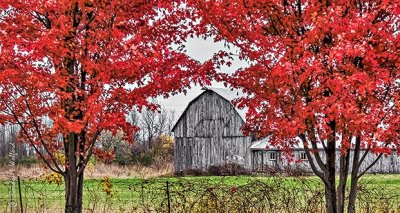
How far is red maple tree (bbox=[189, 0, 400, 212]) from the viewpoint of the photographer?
8055mm

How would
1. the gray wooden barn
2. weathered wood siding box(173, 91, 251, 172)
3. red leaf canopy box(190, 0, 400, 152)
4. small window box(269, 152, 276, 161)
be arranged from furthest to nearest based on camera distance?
weathered wood siding box(173, 91, 251, 172) < the gray wooden barn < small window box(269, 152, 276, 161) < red leaf canopy box(190, 0, 400, 152)

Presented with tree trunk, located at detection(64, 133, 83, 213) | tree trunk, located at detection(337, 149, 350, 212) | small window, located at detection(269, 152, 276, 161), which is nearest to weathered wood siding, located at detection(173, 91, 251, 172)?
small window, located at detection(269, 152, 276, 161)

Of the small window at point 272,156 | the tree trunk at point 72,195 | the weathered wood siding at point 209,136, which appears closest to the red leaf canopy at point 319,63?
the tree trunk at point 72,195

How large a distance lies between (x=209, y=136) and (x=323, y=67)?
35985 mm

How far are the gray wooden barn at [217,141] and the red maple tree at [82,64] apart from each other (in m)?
32.7

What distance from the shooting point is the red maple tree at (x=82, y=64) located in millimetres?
8914

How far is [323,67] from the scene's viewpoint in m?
8.21

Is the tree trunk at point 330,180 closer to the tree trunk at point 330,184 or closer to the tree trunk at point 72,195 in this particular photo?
the tree trunk at point 330,184

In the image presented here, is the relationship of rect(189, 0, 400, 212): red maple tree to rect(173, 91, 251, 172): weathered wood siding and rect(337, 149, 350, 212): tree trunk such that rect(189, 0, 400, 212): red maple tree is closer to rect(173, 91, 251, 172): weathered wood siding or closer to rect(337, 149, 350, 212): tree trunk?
rect(337, 149, 350, 212): tree trunk

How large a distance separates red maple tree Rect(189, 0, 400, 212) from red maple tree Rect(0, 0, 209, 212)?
0.97 metres

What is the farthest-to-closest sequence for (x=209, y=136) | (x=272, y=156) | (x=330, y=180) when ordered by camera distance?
(x=209, y=136)
(x=272, y=156)
(x=330, y=180)

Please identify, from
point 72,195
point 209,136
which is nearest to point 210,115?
point 209,136

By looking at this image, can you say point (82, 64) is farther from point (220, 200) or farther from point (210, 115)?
point (210, 115)

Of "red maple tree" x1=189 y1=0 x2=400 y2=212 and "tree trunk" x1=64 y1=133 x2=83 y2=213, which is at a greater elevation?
"red maple tree" x1=189 y1=0 x2=400 y2=212
